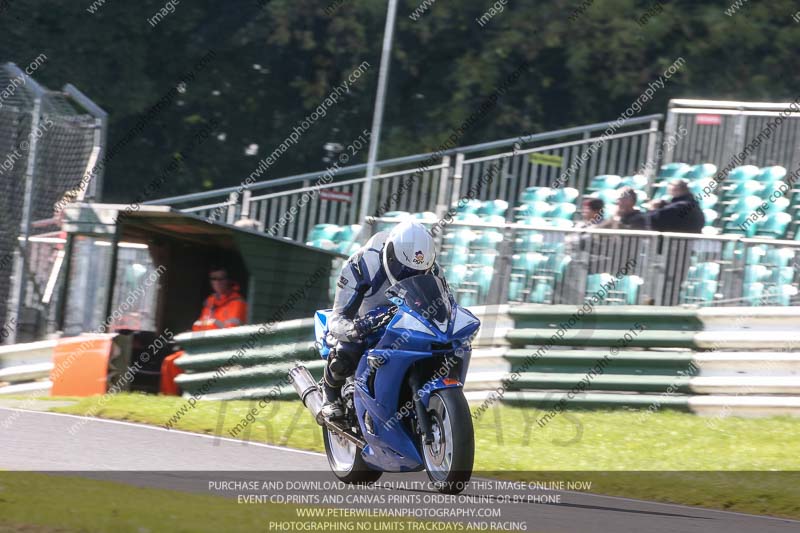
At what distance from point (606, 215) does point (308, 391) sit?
768cm

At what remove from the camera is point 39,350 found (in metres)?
14.2

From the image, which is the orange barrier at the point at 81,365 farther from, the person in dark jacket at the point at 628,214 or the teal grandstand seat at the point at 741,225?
the teal grandstand seat at the point at 741,225

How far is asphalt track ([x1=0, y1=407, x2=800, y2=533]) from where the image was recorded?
7.11 meters

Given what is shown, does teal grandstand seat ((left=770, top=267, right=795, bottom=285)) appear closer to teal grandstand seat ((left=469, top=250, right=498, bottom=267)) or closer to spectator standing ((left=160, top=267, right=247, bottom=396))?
teal grandstand seat ((left=469, top=250, right=498, bottom=267))

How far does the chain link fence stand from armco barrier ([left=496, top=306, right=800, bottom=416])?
566cm

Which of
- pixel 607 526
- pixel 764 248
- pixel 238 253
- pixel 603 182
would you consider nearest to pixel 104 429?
pixel 238 253

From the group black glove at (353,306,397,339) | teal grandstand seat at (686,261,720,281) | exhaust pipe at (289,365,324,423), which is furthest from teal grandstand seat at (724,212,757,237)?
black glove at (353,306,397,339)

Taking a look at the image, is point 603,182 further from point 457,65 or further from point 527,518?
point 457,65

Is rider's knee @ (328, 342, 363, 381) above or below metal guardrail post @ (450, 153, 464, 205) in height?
below

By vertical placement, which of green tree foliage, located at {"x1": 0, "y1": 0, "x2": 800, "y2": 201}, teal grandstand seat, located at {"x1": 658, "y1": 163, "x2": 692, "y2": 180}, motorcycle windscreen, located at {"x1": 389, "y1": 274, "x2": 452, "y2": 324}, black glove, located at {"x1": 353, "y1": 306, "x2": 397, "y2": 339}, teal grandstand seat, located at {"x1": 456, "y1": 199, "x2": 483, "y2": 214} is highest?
green tree foliage, located at {"x1": 0, "y1": 0, "x2": 800, "y2": 201}

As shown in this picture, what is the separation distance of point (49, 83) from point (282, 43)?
15.4ft

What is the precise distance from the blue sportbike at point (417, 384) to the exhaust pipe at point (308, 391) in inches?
23.9

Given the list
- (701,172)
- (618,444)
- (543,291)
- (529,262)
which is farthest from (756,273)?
(701,172)

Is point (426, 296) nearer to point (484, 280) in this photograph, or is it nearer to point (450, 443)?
point (450, 443)
